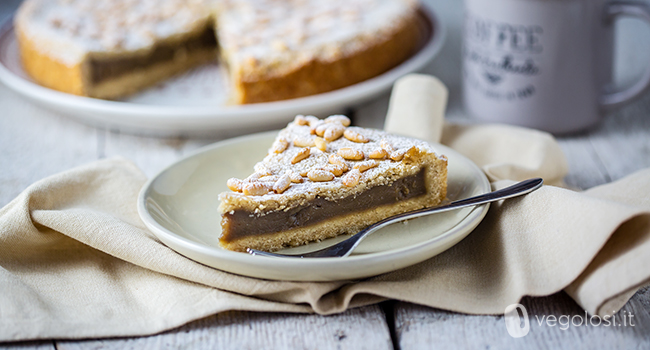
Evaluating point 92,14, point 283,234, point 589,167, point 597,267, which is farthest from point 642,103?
point 92,14

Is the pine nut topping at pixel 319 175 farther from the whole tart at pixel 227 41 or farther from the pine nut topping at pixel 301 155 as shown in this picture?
the whole tart at pixel 227 41

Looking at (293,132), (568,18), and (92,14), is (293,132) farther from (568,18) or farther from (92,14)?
(92,14)

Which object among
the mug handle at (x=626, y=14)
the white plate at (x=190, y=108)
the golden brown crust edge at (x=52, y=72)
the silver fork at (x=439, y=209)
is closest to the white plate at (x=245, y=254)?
the silver fork at (x=439, y=209)

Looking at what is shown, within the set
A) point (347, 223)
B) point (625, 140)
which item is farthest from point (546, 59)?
point (347, 223)

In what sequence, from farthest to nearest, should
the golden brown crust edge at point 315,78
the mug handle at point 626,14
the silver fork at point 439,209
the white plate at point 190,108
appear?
1. the golden brown crust edge at point 315,78
2. the white plate at point 190,108
3. the mug handle at point 626,14
4. the silver fork at point 439,209

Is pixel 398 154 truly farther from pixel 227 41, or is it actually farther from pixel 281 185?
pixel 227 41

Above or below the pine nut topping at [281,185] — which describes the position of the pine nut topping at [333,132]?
below
